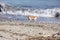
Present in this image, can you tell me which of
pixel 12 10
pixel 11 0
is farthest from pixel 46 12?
pixel 11 0

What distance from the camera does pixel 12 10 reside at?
2733 cm

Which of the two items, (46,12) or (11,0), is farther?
(11,0)

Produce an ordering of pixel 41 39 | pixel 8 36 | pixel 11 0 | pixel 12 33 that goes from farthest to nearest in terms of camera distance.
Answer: pixel 11 0 → pixel 12 33 → pixel 8 36 → pixel 41 39

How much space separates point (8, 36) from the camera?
39.1 feet

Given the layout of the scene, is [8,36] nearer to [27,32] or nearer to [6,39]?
[6,39]

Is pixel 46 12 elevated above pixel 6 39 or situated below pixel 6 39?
below

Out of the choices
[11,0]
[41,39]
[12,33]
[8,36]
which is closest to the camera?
[41,39]

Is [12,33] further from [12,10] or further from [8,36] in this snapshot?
[12,10]

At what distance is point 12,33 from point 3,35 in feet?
2.27

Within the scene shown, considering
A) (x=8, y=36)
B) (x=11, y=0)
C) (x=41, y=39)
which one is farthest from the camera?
(x=11, y=0)

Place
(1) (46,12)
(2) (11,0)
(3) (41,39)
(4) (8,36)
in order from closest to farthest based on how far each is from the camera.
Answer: (3) (41,39), (4) (8,36), (1) (46,12), (2) (11,0)

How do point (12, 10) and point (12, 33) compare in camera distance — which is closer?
point (12, 33)

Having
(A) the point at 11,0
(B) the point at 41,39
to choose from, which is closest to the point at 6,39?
(B) the point at 41,39

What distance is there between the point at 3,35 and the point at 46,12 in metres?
14.7
